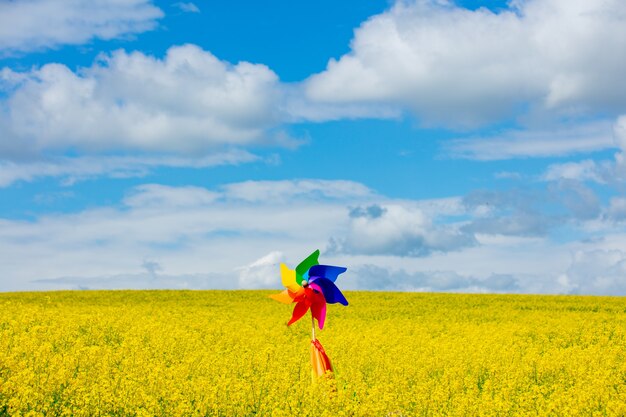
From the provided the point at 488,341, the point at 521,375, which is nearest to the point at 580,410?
the point at 521,375

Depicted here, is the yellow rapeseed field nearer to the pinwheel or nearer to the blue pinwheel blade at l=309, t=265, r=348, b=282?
the pinwheel

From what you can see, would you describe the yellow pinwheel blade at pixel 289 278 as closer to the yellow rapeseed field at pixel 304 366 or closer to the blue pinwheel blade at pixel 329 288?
the blue pinwheel blade at pixel 329 288

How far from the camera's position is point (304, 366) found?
11.9 metres

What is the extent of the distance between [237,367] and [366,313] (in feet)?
43.0

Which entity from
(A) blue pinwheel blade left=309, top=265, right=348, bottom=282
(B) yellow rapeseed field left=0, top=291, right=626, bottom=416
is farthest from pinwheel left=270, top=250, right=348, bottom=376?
(B) yellow rapeseed field left=0, top=291, right=626, bottom=416

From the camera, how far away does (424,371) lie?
12.0 m

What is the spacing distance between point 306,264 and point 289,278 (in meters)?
0.31

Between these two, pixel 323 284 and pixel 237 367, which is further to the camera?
pixel 237 367

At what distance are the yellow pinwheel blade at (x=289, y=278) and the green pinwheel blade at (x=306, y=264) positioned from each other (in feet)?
0.22

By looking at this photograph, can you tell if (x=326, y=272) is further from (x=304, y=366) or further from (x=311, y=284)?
(x=304, y=366)

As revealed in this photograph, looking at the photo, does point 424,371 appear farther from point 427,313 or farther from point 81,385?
point 427,313

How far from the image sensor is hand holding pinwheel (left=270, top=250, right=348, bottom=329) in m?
9.81

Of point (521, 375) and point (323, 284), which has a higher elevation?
point (323, 284)

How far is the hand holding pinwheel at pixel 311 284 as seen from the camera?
9812mm
